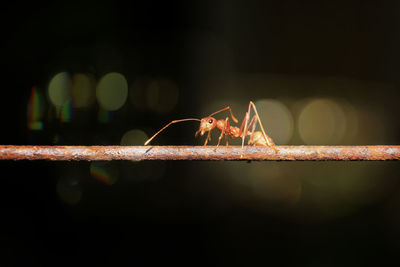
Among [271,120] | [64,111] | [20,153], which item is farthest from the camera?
[271,120]

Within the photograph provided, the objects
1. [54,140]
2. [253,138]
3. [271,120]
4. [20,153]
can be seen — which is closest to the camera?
[20,153]

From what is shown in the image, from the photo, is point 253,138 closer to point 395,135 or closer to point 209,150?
point 209,150

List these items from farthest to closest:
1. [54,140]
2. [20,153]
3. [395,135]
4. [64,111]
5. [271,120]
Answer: [271,120], [395,135], [64,111], [54,140], [20,153]

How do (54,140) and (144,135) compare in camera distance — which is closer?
(54,140)

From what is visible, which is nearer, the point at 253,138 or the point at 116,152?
the point at 116,152

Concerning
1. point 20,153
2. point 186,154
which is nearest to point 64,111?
point 20,153

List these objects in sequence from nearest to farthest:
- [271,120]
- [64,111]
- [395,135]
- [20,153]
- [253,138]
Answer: [20,153] < [253,138] < [64,111] < [395,135] < [271,120]

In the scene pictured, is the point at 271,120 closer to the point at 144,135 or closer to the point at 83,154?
the point at 144,135

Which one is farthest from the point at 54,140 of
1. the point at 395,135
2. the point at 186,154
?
the point at 395,135

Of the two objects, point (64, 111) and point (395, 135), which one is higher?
point (64, 111)
